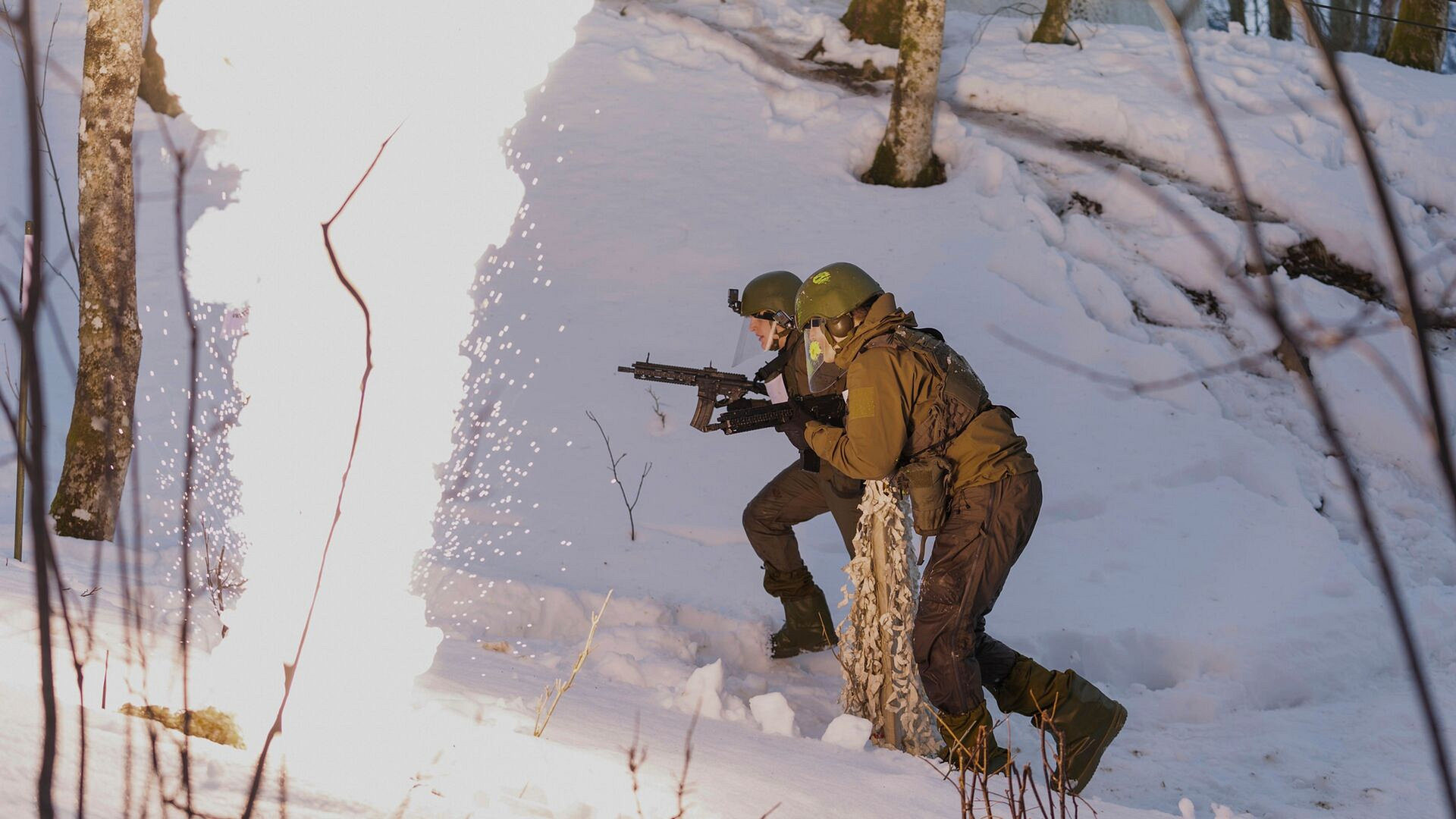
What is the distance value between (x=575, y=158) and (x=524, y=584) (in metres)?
5.02

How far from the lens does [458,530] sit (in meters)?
5.89

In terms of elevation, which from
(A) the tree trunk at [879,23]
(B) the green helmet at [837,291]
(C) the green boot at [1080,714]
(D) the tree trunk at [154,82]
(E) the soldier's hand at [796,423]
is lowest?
(C) the green boot at [1080,714]

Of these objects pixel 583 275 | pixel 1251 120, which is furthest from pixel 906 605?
pixel 1251 120

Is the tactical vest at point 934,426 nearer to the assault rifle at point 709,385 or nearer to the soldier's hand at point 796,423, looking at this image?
the soldier's hand at point 796,423

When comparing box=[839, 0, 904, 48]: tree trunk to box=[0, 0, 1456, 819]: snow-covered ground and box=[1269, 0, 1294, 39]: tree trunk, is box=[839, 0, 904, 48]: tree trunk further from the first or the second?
box=[1269, 0, 1294, 39]: tree trunk

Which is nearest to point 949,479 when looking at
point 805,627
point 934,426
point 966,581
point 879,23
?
point 934,426

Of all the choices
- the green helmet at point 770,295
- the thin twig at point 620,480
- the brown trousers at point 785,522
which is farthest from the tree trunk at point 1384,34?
the brown trousers at point 785,522

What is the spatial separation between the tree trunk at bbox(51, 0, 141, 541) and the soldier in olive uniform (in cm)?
254

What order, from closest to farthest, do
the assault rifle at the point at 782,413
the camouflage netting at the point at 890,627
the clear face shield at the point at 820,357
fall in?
the camouflage netting at the point at 890,627 < the clear face shield at the point at 820,357 < the assault rifle at the point at 782,413

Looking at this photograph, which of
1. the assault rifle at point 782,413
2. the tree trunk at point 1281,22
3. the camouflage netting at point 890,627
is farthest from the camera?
the tree trunk at point 1281,22

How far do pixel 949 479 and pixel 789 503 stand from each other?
1.04 m

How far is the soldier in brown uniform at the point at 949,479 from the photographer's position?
146 inches

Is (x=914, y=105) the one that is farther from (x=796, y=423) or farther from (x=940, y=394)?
(x=940, y=394)

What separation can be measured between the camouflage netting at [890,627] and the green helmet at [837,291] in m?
0.60
